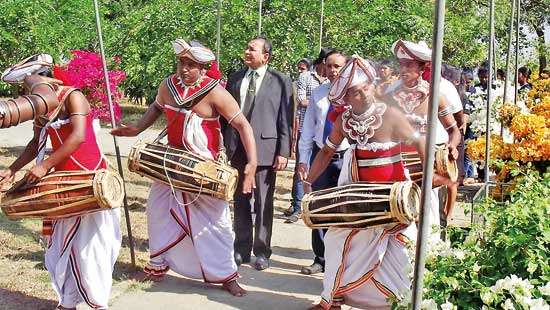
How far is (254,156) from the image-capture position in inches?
233

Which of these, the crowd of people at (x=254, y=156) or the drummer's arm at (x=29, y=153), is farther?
the drummer's arm at (x=29, y=153)

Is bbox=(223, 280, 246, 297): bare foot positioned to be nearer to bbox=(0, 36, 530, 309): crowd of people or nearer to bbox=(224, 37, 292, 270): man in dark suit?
bbox=(0, 36, 530, 309): crowd of people

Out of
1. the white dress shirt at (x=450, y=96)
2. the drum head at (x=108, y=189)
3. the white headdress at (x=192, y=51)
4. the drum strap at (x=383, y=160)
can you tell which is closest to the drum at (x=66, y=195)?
the drum head at (x=108, y=189)

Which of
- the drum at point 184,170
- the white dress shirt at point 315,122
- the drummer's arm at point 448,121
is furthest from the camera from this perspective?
the white dress shirt at point 315,122

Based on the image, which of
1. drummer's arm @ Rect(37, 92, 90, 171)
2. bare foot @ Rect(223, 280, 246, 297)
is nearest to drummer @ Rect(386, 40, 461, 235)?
bare foot @ Rect(223, 280, 246, 297)

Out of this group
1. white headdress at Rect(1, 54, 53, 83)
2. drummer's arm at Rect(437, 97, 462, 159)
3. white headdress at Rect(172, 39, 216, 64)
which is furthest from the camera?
drummer's arm at Rect(437, 97, 462, 159)

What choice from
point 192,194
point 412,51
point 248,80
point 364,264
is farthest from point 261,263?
point 412,51

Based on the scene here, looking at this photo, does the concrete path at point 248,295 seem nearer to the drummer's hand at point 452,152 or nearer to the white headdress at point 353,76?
the drummer's hand at point 452,152

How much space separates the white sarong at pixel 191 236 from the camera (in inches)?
235

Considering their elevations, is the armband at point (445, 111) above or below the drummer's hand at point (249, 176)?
above

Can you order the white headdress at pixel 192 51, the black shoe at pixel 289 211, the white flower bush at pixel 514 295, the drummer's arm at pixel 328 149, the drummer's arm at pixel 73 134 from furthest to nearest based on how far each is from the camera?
the black shoe at pixel 289 211
the white headdress at pixel 192 51
the drummer's arm at pixel 328 149
the drummer's arm at pixel 73 134
the white flower bush at pixel 514 295

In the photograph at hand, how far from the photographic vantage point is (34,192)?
16.2 feet

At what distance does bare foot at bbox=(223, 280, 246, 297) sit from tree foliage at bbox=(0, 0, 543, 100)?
9.05 metres

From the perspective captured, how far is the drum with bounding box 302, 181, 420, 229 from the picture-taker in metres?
4.80
